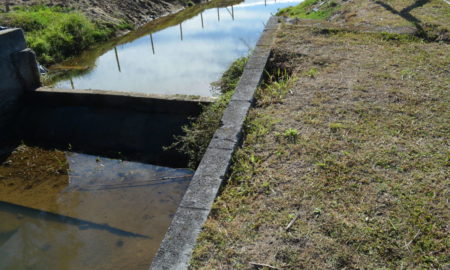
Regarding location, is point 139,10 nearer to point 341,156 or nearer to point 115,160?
point 115,160

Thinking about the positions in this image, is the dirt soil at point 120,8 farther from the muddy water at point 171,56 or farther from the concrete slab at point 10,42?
the concrete slab at point 10,42

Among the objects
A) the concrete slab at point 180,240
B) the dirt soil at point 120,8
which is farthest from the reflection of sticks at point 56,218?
the dirt soil at point 120,8

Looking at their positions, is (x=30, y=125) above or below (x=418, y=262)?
below

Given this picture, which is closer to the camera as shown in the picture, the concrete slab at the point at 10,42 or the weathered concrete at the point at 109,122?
the weathered concrete at the point at 109,122

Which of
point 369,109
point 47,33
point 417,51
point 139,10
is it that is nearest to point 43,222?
point 369,109

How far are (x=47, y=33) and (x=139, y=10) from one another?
514 cm

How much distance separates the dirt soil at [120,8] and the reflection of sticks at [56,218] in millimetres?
9346

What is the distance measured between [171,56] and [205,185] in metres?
7.58

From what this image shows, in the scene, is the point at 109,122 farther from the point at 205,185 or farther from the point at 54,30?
the point at 54,30

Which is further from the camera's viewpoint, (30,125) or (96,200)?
(30,125)

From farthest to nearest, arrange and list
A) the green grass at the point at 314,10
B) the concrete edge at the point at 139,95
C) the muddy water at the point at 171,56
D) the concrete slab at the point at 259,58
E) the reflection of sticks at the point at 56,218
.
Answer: the green grass at the point at 314,10
the muddy water at the point at 171,56
the concrete edge at the point at 139,95
the concrete slab at the point at 259,58
the reflection of sticks at the point at 56,218

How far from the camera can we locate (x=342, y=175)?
3.39 meters

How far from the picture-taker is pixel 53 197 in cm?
546

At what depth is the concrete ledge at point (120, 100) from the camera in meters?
6.05
